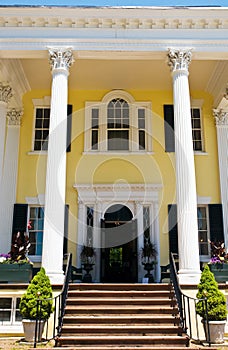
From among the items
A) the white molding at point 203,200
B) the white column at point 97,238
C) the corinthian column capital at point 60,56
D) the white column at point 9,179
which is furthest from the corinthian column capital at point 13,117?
the white molding at point 203,200

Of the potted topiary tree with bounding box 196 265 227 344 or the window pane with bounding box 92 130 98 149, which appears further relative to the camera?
the window pane with bounding box 92 130 98 149

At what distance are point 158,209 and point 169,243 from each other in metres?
1.29

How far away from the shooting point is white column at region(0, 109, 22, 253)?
13.6 metres

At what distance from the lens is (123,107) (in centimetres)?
1523

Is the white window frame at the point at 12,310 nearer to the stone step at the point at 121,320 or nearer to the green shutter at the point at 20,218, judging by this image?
the stone step at the point at 121,320

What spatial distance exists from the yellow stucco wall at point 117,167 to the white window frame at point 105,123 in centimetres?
19

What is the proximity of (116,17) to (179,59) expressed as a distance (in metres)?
2.23

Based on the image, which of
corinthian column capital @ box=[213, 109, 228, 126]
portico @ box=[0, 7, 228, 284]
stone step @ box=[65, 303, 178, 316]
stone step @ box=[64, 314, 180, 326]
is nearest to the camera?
stone step @ box=[64, 314, 180, 326]

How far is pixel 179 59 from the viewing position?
1134 centimetres

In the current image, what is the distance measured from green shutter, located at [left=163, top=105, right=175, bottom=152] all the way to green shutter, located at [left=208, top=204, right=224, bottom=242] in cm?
267

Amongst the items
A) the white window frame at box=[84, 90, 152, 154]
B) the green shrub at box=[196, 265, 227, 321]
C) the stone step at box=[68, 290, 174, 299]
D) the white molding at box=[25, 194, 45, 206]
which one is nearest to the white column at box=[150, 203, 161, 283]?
the white window frame at box=[84, 90, 152, 154]

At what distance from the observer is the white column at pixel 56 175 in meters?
9.91

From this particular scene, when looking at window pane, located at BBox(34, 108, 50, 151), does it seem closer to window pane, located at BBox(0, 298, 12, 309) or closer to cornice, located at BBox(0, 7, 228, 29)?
cornice, located at BBox(0, 7, 228, 29)

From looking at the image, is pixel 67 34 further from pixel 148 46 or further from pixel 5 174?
pixel 5 174
